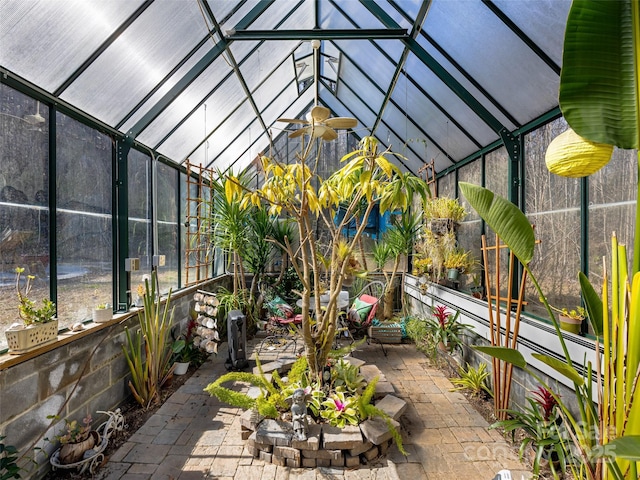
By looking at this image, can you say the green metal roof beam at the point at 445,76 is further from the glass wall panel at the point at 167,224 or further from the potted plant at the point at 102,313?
the potted plant at the point at 102,313

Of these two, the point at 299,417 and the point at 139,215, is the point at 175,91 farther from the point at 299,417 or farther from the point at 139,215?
the point at 299,417

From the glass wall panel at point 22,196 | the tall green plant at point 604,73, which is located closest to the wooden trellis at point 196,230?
the glass wall panel at point 22,196

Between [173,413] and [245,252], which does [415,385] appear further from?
[245,252]

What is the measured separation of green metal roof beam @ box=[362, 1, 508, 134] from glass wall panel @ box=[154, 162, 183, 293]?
3.14 metres

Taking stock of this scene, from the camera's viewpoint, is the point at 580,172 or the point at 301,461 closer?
the point at 580,172

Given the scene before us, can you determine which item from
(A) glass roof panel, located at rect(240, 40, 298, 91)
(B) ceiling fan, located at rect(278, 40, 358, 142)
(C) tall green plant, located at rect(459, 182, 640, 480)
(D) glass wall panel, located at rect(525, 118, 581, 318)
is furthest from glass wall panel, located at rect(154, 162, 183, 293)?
(D) glass wall panel, located at rect(525, 118, 581, 318)

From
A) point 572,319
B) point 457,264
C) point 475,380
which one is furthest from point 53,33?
point 457,264

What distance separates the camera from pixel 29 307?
220 centimetres

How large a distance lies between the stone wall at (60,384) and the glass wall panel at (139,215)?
71cm

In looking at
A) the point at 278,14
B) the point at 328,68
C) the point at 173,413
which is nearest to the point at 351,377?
the point at 173,413

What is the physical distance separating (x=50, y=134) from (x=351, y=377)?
3009mm

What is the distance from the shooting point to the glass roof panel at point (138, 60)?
105 inches

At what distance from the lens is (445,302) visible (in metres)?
4.74

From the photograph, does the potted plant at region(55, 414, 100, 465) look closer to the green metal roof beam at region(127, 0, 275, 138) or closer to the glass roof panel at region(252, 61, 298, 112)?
the green metal roof beam at region(127, 0, 275, 138)
